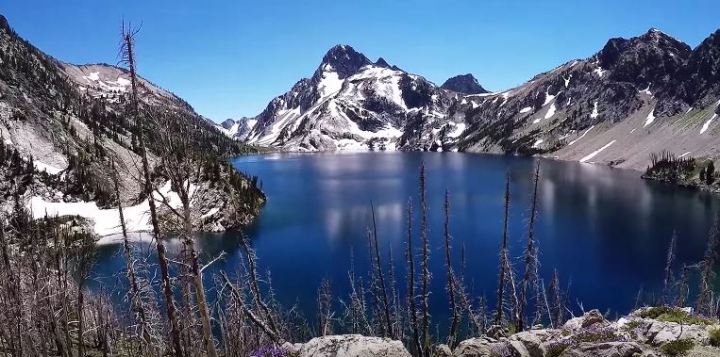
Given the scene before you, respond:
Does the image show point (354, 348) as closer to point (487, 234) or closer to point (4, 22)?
point (487, 234)

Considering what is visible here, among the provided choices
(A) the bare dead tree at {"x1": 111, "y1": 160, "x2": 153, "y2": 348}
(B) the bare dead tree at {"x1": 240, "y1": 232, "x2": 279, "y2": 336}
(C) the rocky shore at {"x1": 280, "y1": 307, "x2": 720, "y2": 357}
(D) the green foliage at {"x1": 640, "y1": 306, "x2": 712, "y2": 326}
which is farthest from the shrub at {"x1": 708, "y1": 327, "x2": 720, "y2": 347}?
(B) the bare dead tree at {"x1": 240, "y1": 232, "x2": 279, "y2": 336}

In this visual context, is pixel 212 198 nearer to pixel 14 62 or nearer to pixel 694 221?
pixel 694 221

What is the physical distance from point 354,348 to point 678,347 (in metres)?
10.7

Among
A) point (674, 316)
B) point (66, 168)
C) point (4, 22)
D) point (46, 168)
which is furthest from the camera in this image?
point (4, 22)

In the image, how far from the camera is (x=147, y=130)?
1363 centimetres

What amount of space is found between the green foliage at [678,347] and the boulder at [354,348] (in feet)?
28.0

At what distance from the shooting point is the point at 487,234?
71.3 m

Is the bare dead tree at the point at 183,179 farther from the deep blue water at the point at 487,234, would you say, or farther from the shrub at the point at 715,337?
the shrub at the point at 715,337

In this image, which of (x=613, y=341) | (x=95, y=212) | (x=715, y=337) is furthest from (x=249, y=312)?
(x=95, y=212)

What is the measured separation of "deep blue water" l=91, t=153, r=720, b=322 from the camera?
5212cm

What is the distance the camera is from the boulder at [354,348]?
16.6 metres

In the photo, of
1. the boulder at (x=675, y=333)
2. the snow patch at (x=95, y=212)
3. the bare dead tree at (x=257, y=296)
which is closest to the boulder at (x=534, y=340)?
the boulder at (x=675, y=333)

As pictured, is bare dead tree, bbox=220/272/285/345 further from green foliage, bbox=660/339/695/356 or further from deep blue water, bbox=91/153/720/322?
green foliage, bbox=660/339/695/356

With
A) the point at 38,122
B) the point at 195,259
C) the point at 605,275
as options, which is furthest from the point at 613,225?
the point at 38,122
